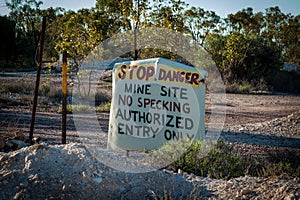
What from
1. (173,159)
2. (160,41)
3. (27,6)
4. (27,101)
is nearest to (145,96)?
(173,159)

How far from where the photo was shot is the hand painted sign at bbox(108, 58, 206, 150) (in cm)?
532

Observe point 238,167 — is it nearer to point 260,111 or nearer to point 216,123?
point 216,123

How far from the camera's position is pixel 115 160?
4.82m

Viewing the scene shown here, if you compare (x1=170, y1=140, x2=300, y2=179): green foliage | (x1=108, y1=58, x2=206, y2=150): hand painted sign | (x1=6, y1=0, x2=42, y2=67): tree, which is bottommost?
(x1=170, y1=140, x2=300, y2=179): green foliage

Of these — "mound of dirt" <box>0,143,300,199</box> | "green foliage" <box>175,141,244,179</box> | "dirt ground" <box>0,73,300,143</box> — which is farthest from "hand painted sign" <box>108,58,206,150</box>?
"dirt ground" <box>0,73,300,143</box>

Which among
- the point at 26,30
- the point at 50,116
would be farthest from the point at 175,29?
the point at 26,30

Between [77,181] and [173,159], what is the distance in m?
1.61

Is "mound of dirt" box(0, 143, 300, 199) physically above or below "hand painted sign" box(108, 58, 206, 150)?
below

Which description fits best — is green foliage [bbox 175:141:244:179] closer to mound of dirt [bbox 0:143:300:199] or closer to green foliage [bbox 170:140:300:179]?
green foliage [bbox 170:140:300:179]

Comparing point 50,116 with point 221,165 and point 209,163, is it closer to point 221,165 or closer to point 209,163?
point 209,163

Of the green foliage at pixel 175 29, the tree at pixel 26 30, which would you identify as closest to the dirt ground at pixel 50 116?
the green foliage at pixel 175 29

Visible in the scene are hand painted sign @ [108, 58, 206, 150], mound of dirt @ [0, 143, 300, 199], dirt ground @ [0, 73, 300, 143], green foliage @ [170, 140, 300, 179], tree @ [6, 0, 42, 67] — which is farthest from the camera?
tree @ [6, 0, 42, 67]

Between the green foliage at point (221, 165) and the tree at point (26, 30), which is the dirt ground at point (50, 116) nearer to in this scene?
the green foliage at point (221, 165)

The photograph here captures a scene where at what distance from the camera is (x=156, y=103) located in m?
5.39
